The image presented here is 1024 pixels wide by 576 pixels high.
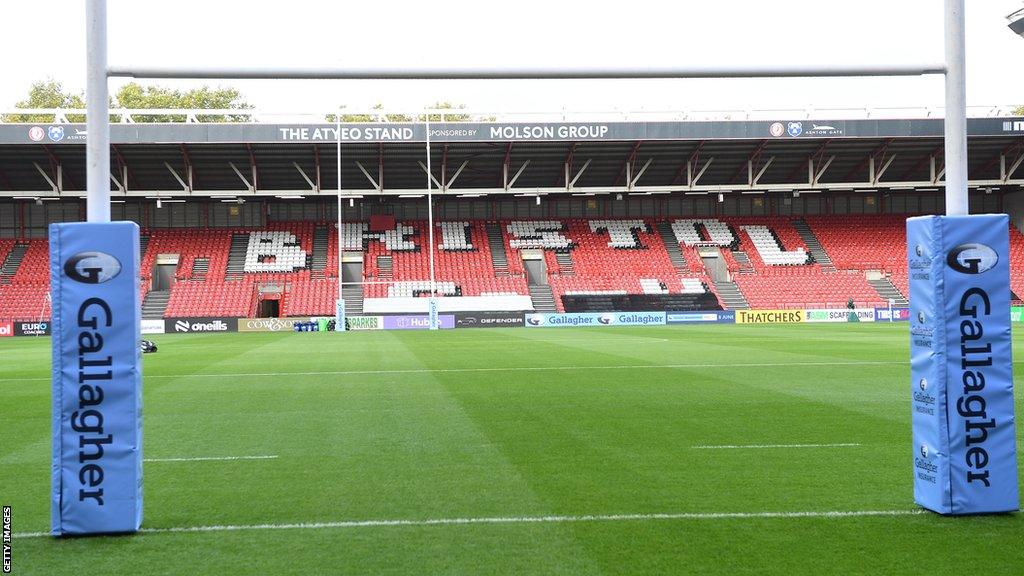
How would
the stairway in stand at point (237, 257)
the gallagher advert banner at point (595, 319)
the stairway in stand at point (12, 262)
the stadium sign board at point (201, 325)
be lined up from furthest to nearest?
the stairway in stand at point (237, 257), the stairway in stand at point (12, 262), the gallagher advert banner at point (595, 319), the stadium sign board at point (201, 325)

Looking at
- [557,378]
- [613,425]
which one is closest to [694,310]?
[557,378]

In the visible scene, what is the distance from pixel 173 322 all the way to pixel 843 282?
36.3 m

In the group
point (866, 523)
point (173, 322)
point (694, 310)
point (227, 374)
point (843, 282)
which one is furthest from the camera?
point (843, 282)

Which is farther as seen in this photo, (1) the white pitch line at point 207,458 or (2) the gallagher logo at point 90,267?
(1) the white pitch line at point 207,458

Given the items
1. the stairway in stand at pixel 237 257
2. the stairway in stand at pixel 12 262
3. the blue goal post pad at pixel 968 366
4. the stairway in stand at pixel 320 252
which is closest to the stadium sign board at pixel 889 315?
the stairway in stand at pixel 320 252

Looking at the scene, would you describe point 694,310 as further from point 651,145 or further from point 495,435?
point 495,435

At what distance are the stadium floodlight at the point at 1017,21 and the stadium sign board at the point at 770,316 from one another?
17024mm

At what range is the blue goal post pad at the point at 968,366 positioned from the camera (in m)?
6.07

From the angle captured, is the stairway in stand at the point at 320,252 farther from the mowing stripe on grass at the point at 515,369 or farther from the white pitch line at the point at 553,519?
the white pitch line at the point at 553,519

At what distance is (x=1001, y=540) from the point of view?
555 centimetres

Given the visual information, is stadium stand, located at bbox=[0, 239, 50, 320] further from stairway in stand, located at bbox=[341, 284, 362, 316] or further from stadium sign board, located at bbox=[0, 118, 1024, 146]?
stairway in stand, located at bbox=[341, 284, 362, 316]

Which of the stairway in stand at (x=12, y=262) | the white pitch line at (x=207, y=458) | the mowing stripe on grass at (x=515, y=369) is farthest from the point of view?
the stairway in stand at (x=12, y=262)

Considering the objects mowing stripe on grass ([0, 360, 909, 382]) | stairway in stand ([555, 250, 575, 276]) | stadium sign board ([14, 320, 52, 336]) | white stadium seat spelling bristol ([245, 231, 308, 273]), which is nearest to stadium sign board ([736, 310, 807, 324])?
stairway in stand ([555, 250, 575, 276])

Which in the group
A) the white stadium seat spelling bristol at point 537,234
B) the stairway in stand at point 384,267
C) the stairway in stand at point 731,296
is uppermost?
the white stadium seat spelling bristol at point 537,234
